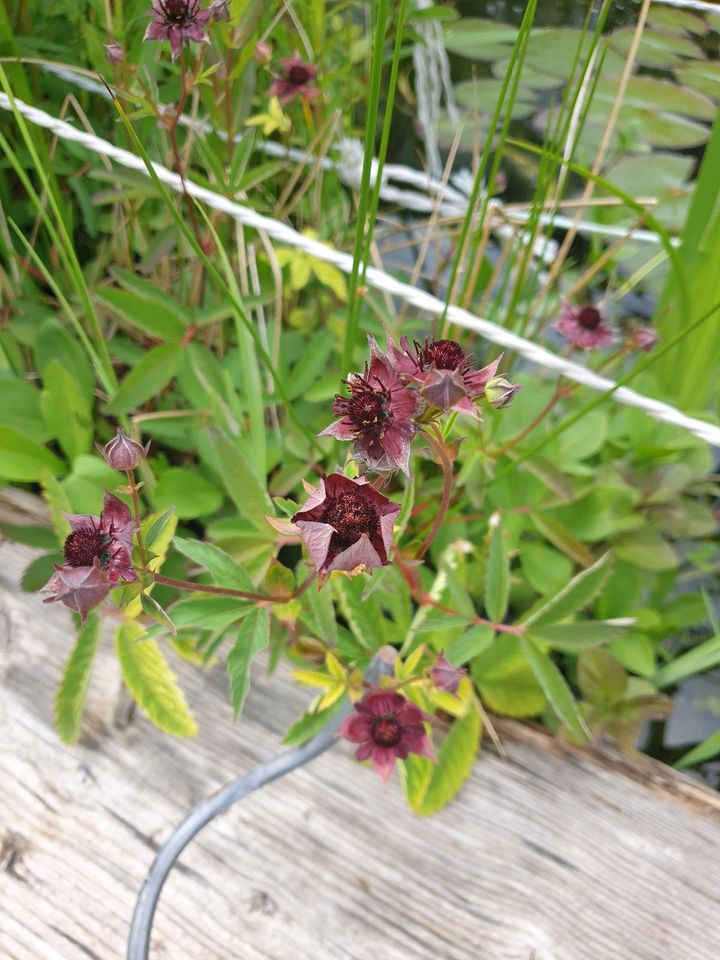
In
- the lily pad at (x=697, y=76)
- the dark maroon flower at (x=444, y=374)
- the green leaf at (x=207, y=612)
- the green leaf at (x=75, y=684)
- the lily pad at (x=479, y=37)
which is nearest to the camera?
the dark maroon flower at (x=444, y=374)

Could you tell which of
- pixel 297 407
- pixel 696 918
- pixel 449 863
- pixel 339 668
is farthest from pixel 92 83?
pixel 696 918

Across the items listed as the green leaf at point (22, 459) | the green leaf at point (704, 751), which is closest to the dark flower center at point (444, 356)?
the green leaf at point (22, 459)

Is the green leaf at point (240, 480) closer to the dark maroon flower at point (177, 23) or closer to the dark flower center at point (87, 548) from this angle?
the dark flower center at point (87, 548)

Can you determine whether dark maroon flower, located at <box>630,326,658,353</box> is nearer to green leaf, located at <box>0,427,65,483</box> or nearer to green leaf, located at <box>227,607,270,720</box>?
green leaf, located at <box>227,607,270,720</box>

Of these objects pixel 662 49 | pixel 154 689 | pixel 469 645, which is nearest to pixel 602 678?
pixel 469 645

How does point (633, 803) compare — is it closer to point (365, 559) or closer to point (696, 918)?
point (696, 918)

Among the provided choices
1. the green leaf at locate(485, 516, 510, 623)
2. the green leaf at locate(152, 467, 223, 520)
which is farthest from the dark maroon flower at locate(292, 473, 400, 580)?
the green leaf at locate(152, 467, 223, 520)
